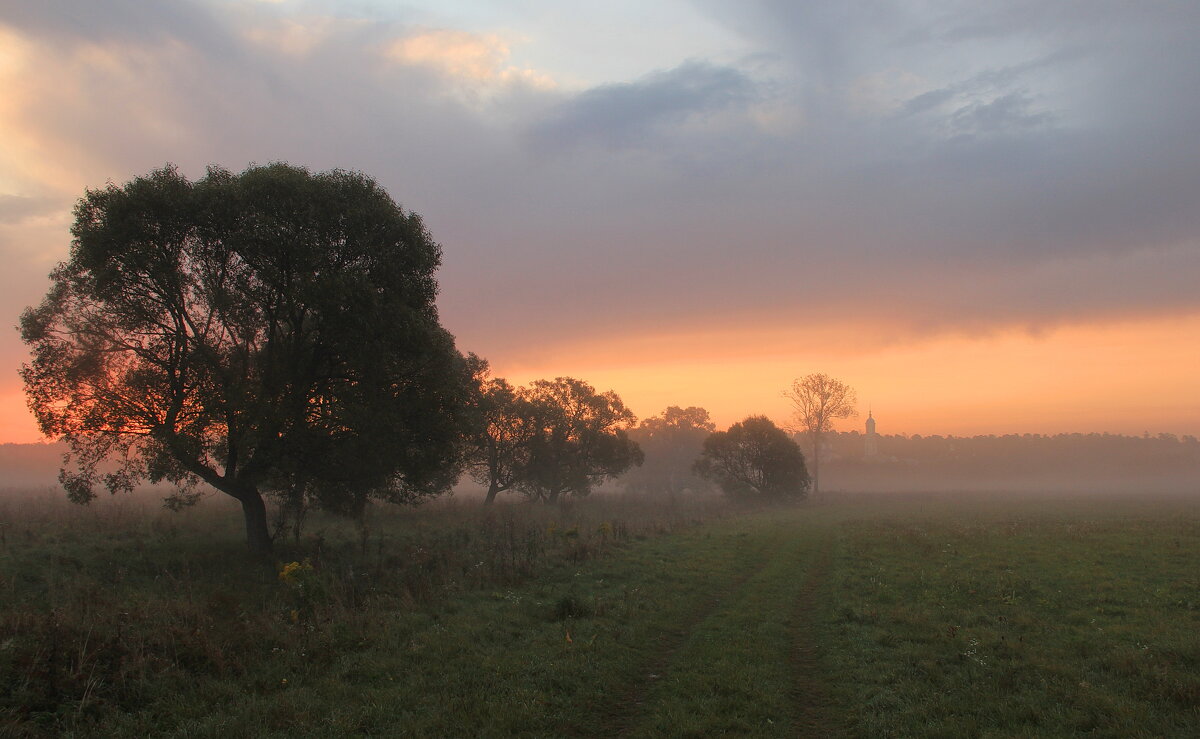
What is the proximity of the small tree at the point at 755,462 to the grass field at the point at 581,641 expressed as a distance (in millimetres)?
46434

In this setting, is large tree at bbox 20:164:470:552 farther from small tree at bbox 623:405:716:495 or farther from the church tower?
the church tower

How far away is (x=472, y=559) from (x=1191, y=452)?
653 feet

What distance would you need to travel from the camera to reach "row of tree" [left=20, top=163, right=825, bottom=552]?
18.6m

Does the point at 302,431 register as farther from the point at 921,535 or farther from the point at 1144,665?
the point at 921,535

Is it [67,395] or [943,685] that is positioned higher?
[67,395]

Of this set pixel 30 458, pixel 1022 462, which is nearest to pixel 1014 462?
pixel 1022 462

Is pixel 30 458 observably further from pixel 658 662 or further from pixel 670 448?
pixel 658 662

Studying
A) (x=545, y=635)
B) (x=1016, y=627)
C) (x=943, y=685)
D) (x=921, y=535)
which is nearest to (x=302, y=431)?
(x=545, y=635)

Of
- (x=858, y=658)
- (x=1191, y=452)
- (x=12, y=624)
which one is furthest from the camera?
(x=1191, y=452)

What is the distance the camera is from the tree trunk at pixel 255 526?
20969 millimetres

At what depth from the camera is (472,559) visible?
2002 cm

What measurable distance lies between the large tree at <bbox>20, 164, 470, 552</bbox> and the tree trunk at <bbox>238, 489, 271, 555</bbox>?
5cm

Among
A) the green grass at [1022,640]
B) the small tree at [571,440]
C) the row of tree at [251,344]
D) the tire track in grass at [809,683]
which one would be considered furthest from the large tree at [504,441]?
the tire track in grass at [809,683]

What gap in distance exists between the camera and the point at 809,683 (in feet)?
32.8
